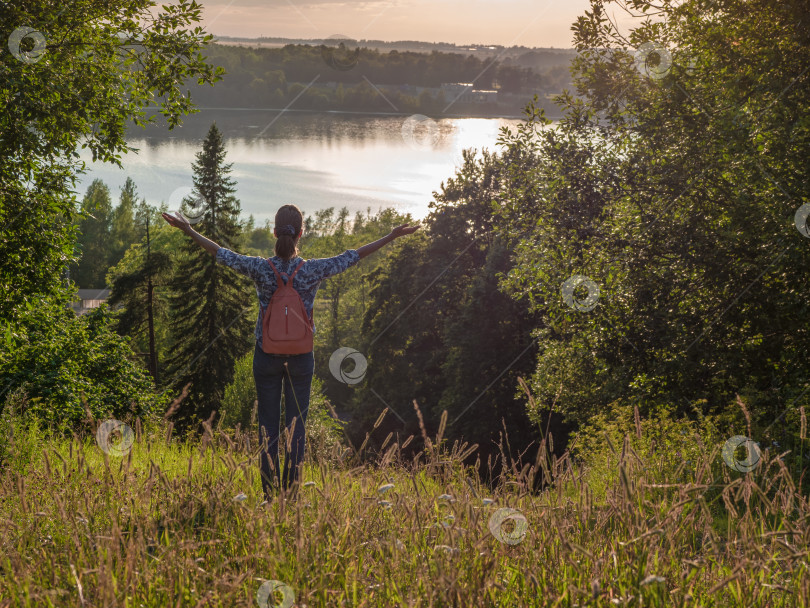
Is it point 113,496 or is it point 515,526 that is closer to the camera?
point 515,526

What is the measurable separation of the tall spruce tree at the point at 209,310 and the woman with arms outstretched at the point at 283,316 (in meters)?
31.3

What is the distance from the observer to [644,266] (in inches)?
512

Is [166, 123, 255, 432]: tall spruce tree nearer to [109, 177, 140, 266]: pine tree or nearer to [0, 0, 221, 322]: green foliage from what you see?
[0, 0, 221, 322]: green foliage

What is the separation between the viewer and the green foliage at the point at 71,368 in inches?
608

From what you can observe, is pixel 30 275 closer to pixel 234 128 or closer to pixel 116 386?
pixel 116 386

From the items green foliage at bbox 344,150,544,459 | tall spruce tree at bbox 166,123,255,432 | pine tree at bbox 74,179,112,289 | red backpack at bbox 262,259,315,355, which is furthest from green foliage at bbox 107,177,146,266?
red backpack at bbox 262,259,315,355

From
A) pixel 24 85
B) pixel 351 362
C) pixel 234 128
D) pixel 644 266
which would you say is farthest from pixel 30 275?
pixel 234 128

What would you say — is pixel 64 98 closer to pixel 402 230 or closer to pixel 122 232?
pixel 402 230

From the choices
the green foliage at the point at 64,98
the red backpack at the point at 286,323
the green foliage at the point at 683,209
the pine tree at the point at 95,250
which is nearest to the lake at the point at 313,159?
the pine tree at the point at 95,250

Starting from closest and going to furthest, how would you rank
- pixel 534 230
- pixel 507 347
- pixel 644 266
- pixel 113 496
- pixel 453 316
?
pixel 113 496, pixel 644 266, pixel 534 230, pixel 507 347, pixel 453 316

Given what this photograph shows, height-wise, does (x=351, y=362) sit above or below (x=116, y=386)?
below

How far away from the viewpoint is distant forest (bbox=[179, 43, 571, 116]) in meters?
162

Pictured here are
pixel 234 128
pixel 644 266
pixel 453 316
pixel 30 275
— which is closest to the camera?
pixel 30 275

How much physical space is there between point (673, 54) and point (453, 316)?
2124cm
